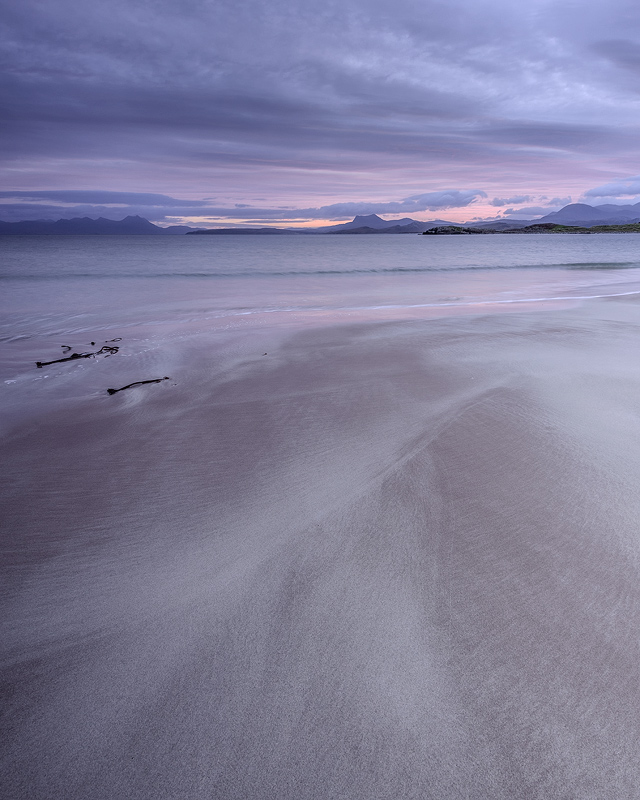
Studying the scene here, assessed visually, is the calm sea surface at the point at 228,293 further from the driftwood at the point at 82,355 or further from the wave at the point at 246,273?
the driftwood at the point at 82,355

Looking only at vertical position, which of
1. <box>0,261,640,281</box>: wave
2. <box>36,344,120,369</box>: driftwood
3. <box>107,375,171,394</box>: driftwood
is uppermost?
<box>0,261,640,281</box>: wave

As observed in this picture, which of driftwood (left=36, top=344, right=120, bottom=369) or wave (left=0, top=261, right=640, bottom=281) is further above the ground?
wave (left=0, top=261, right=640, bottom=281)

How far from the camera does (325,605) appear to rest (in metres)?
2.16

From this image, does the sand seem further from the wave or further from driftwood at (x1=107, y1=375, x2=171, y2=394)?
the wave

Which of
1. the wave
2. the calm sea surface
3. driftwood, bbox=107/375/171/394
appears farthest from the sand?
the wave

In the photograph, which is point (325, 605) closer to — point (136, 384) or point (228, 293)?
point (136, 384)

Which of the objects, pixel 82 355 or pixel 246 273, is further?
pixel 246 273

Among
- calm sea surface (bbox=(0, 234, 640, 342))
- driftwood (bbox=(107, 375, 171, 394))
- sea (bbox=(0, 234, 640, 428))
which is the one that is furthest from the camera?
calm sea surface (bbox=(0, 234, 640, 342))

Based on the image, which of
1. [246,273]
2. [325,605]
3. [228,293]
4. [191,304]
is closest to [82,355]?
[325,605]

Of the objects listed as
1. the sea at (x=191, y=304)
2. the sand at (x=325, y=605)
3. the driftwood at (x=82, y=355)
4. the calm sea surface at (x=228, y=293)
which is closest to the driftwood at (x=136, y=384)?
the sea at (x=191, y=304)

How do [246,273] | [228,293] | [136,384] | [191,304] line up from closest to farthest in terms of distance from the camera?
[136,384] → [191,304] → [228,293] → [246,273]

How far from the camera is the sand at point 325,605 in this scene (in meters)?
1.55

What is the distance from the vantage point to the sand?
155 centimetres

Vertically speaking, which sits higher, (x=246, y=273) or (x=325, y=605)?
(x=246, y=273)
